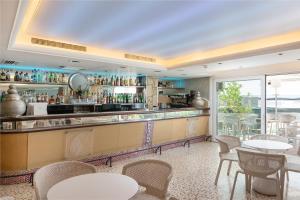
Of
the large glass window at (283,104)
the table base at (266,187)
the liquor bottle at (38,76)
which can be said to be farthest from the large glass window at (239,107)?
the liquor bottle at (38,76)

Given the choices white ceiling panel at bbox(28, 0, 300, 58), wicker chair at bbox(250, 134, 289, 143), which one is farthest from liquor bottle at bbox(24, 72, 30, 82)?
wicker chair at bbox(250, 134, 289, 143)

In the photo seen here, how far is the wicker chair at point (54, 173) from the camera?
212cm

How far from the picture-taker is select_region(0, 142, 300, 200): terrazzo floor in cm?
332

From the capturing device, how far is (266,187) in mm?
3426

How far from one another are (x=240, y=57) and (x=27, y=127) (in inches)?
170

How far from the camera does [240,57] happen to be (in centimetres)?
454

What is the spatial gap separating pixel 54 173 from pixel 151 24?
2.43 metres

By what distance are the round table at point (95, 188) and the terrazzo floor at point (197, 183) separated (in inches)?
64.8

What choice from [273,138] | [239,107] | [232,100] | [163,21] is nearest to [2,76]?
[163,21]

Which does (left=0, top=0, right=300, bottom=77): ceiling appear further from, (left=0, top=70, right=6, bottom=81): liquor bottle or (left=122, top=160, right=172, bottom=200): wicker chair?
(left=122, top=160, right=172, bottom=200): wicker chair

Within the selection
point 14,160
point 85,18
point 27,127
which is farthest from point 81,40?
point 14,160

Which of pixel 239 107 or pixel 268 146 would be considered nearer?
pixel 268 146

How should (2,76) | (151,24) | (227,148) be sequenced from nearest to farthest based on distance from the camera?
(151,24), (227,148), (2,76)

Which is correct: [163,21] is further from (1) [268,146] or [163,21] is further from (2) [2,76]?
(2) [2,76]
